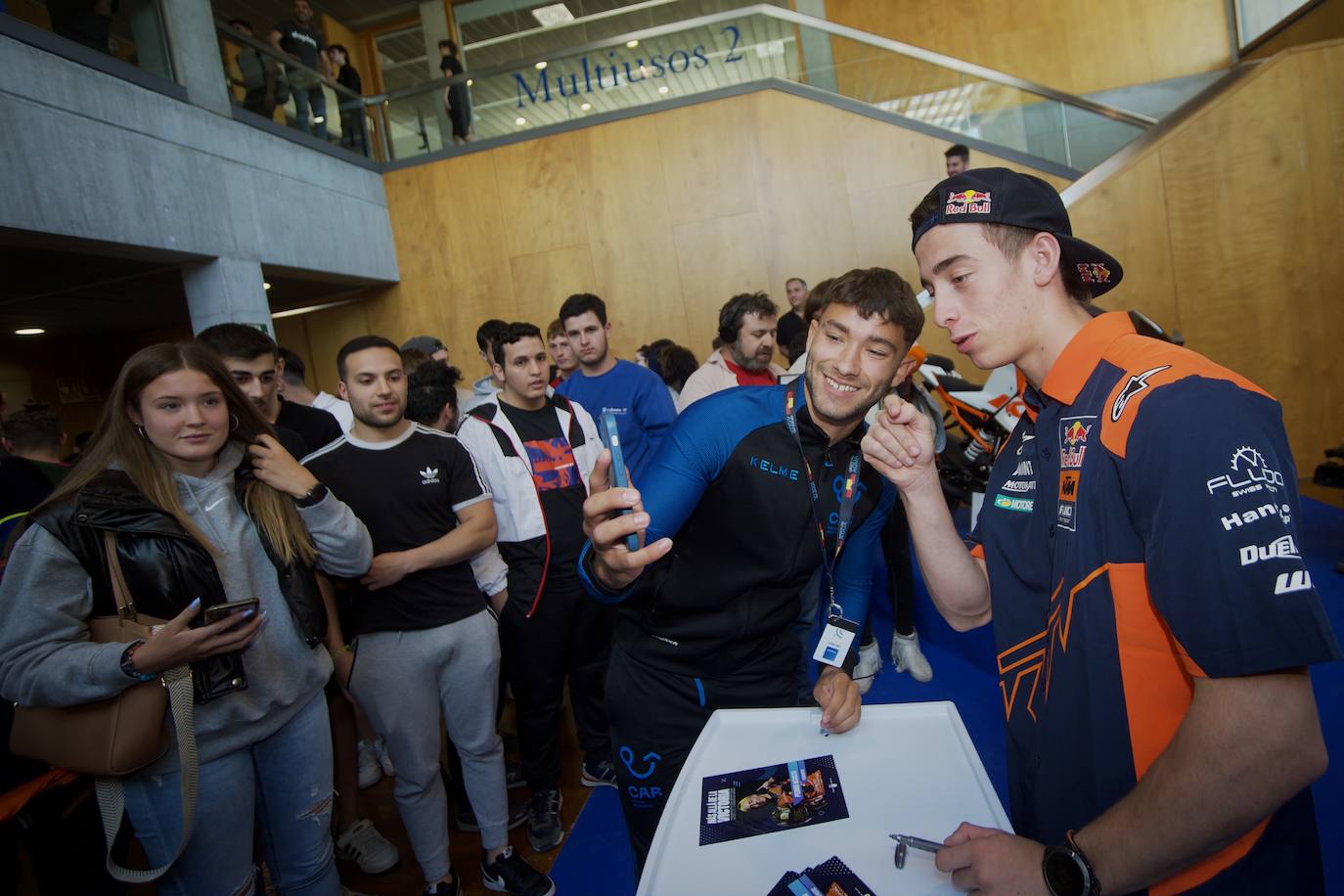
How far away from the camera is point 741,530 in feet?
5.64

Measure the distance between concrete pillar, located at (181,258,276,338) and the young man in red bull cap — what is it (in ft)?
23.3

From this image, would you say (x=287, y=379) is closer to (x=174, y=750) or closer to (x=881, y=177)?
(x=174, y=750)

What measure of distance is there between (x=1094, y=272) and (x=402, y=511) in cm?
217

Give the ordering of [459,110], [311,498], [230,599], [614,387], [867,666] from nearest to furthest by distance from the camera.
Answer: [230,599] < [311,498] < [867,666] < [614,387] < [459,110]

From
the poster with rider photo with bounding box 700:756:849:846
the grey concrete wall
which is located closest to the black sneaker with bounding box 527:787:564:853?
the poster with rider photo with bounding box 700:756:849:846

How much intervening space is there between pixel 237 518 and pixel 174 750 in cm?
60

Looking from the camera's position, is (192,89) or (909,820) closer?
(909,820)

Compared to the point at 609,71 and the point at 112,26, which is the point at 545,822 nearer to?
the point at 112,26

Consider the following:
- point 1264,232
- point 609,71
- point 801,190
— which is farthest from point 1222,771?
point 609,71

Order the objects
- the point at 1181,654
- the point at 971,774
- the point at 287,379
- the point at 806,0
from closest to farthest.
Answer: the point at 1181,654 < the point at 971,774 < the point at 287,379 < the point at 806,0

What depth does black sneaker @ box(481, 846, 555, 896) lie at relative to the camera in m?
2.42

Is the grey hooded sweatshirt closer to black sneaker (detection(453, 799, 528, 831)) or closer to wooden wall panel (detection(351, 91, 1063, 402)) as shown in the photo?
black sneaker (detection(453, 799, 528, 831))

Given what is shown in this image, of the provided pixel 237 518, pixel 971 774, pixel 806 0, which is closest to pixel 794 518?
pixel 971 774

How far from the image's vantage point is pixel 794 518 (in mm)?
1741
